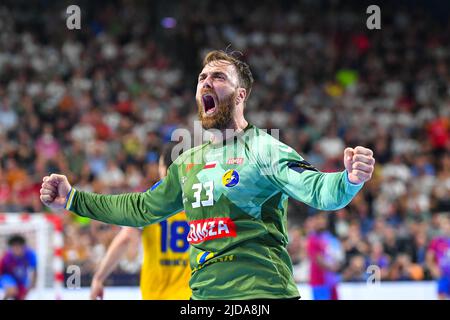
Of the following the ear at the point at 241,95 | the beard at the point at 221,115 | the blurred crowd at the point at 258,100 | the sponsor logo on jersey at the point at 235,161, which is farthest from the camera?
the blurred crowd at the point at 258,100

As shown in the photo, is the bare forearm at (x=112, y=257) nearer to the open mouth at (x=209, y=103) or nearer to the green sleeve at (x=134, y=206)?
the green sleeve at (x=134, y=206)

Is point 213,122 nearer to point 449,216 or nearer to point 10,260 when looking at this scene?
point 10,260

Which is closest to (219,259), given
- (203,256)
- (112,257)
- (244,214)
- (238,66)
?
(203,256)

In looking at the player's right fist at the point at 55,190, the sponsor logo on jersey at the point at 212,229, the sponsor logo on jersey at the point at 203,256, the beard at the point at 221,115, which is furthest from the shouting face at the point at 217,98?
the player's right fist at the point at 55,190

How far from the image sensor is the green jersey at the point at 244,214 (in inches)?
160

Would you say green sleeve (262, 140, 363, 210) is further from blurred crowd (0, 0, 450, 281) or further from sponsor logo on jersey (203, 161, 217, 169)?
blurred crowd (0, 0, 450, 281)

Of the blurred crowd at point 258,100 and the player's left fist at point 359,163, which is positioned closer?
the player's left fist at point 359,163

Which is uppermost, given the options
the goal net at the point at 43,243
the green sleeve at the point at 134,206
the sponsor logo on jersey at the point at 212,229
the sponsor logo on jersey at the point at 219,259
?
the green sleeve at the point at 134,206

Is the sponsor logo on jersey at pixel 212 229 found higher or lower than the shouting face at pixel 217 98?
lower

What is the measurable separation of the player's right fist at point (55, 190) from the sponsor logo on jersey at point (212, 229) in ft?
3.02

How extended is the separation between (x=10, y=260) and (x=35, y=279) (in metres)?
0.49

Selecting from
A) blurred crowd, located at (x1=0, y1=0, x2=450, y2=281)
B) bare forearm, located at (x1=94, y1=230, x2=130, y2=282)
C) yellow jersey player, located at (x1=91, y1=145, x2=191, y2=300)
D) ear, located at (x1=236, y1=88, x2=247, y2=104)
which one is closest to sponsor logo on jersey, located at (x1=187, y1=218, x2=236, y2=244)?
ear, located at (x1=236, y1=88, x2=247, y2=104)

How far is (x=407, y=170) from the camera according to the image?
16.6 metres

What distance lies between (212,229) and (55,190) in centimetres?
113
